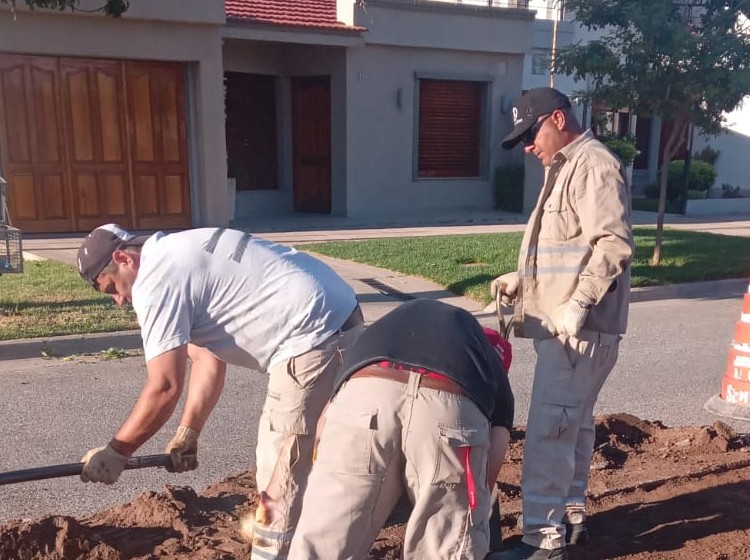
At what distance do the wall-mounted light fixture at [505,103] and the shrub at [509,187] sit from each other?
48.9 inches

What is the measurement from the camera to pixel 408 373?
221cm

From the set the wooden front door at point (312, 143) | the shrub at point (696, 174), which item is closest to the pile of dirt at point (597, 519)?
the wooden front door at point (312, 143)

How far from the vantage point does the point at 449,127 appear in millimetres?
17562

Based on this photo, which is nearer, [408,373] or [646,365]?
[408,373]

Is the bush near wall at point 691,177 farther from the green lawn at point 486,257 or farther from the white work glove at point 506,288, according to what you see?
the white work glove at point 506,288

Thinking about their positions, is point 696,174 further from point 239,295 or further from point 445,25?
point 239,295

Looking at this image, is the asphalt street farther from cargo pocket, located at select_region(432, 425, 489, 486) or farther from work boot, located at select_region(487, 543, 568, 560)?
cargo pocket, located at select_region(432, 425, 489, 486)

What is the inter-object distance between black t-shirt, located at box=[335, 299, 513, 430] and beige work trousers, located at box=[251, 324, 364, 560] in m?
0.68

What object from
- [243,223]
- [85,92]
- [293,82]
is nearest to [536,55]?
[293,82]

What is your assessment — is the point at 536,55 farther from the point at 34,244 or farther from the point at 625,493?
the point at 625,493

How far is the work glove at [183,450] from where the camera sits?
3221mm

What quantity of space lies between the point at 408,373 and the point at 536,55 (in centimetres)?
2554

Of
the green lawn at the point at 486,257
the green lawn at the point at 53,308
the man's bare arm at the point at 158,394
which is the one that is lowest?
the green lawn at the point at 486,257

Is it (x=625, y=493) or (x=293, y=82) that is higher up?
(x=293, y=82)
